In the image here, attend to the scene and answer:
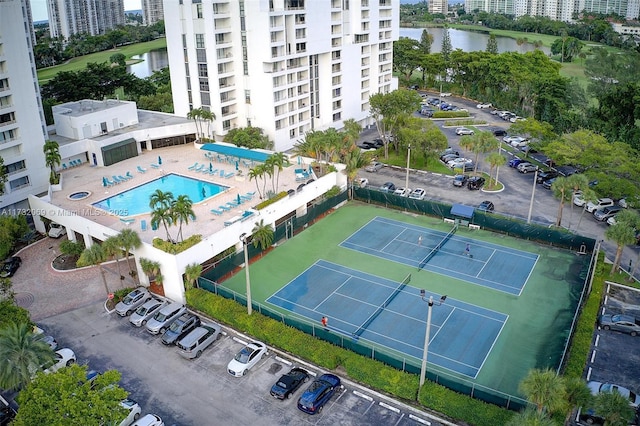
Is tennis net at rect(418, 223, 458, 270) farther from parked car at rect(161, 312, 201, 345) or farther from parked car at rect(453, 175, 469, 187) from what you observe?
parked car at rect(161, 312, 201, 345)

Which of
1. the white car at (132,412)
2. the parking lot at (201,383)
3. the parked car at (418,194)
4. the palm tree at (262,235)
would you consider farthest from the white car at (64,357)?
the parked car at (418,194)

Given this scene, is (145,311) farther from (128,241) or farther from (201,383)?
(201,383)

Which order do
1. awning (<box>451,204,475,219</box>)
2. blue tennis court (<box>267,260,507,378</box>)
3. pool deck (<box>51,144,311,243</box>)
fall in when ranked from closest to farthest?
blue tennis court (<box>267,260,507,378</box>) < pool deck (<box>51,144,311,243</box>) < awning (<box>451,204,475,219</box>)

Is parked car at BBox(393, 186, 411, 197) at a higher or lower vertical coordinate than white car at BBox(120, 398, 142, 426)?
higher

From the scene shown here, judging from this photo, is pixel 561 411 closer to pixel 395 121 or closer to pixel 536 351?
pixel 536 351

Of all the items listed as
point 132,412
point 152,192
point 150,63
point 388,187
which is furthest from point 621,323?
point 150,63

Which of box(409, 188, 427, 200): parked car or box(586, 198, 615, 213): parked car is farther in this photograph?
box(409, 188, 427, 200): parked car

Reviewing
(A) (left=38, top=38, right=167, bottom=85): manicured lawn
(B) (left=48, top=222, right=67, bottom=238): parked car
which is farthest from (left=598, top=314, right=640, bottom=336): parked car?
(A) (left=38, top=38, right=167, bottom=85): manicured lawn
